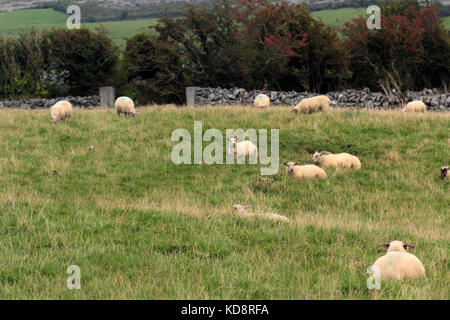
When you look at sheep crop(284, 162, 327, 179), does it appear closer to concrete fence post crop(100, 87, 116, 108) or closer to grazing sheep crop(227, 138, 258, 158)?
grazing sheep crop(227, 138, 258, 158)

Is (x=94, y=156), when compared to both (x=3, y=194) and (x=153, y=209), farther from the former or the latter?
(x=153, y=209)

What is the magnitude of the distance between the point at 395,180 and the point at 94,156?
8319 mm

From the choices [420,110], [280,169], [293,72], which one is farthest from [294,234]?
[293,72]

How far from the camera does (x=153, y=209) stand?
9.80 meters

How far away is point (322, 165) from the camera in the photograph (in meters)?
14.6

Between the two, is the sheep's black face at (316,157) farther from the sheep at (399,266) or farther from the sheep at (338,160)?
the sheep at (399,266)

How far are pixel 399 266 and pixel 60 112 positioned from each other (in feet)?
49.4

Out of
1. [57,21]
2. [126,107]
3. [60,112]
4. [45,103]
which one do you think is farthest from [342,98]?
[57,21]

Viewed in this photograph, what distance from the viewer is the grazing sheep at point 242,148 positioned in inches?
605

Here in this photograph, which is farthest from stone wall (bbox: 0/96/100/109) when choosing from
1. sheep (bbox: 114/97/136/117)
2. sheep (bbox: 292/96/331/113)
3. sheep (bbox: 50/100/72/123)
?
sheep (bbox: 292/96/331/113)

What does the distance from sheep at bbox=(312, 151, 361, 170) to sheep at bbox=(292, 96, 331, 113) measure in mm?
4710

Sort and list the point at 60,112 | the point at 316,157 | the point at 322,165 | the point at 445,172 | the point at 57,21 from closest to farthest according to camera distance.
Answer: the point at 445,172 < the point at 322,165 < the point at 316,157 < the point at 60,112 < the point at 57,21

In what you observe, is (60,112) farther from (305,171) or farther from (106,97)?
(305,171)

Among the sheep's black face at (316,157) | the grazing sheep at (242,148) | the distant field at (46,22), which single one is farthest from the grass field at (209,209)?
the distant field at (46,22)
